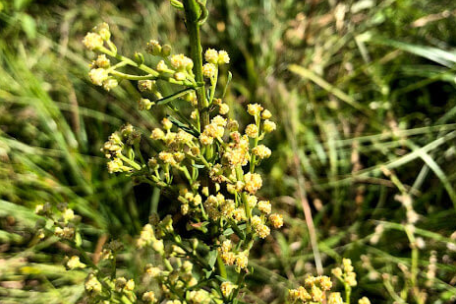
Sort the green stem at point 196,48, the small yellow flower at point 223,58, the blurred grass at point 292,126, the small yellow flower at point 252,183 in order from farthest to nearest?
A: 1. the blurred grass at point 292,126
2. the small yellow flower at point 223,58
3. the small yellow flower at point 252,183
4. the green stem at point 196,48

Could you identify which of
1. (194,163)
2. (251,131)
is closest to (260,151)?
(251,131)

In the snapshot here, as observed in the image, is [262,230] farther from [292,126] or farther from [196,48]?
[292,126]

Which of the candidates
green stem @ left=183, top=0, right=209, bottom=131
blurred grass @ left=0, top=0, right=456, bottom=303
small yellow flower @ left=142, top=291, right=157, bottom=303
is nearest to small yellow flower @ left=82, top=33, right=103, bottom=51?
green stem @ left=183, top=0, right=209, bottom=131

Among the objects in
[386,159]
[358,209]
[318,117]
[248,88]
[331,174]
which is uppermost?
[248,88]

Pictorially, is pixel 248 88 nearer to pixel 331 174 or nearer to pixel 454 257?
pixel 331 174

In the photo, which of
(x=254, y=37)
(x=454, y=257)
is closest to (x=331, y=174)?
(x=454, y=257)

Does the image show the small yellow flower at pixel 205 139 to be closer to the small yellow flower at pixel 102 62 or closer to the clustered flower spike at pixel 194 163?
the clustered flower spike at pixel 194 163

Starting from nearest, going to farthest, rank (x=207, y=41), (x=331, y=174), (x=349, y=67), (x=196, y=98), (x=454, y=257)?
(x=196, y=98), (x=454, y=257), (x=331, y=174), (x=349, y=67), (x=207, y=41)

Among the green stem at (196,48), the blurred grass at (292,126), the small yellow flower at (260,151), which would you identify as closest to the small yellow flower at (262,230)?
the small yellow flower at (260,151)
